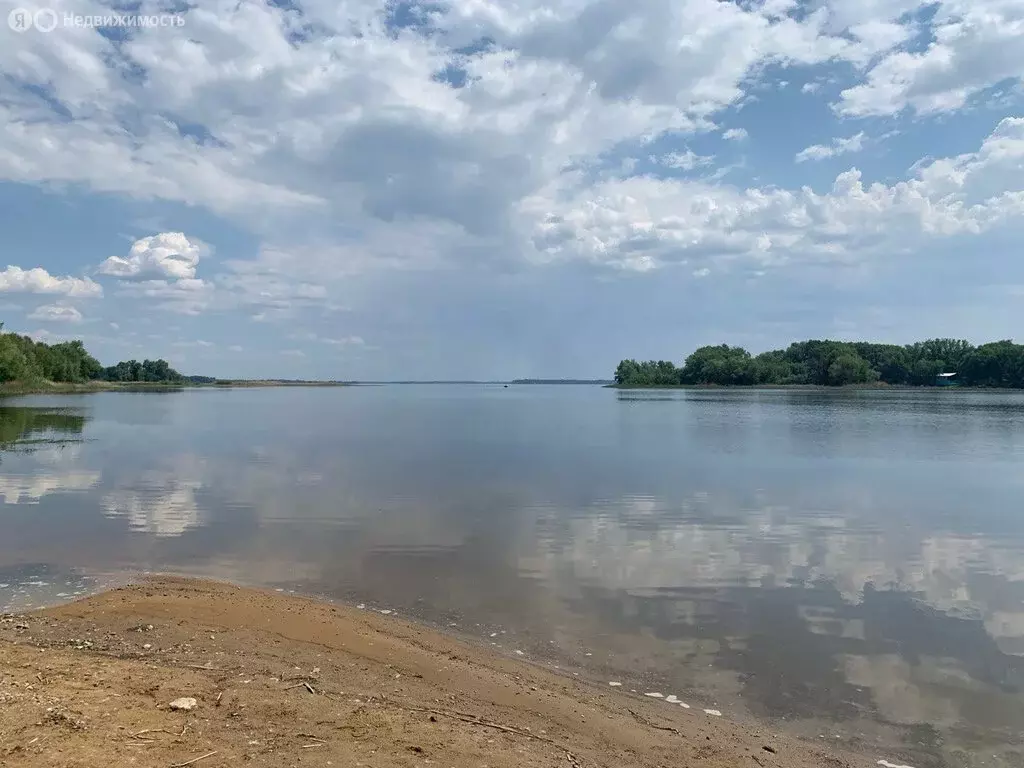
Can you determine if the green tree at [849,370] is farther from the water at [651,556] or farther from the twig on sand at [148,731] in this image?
the twig on sand at [148,731]

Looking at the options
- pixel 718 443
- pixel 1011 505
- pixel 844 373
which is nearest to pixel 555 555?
pixel 1011 505

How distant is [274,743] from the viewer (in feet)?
15.9

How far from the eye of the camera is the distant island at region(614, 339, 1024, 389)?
13800 centimetres

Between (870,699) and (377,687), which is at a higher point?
(377,687)

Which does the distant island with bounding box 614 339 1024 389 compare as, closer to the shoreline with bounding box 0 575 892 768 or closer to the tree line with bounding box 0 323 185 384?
the tree line with bounding box 0 323 185 384

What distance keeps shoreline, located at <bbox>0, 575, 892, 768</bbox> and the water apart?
86 centimetres

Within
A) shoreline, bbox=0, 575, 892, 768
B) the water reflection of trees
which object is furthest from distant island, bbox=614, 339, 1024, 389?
shoreline, bbox=0, 575, 892, 768

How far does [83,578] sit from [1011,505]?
2150 cm

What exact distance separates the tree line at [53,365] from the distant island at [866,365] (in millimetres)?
144547

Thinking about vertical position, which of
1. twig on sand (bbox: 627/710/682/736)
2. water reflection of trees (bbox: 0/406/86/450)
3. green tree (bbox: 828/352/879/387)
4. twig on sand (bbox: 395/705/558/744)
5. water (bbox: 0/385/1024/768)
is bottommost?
water (bbox: 0/385/1024/768)

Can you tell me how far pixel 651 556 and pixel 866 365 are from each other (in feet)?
509

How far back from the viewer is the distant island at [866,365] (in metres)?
138

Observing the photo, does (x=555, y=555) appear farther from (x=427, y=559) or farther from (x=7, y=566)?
(x=7, y=566)

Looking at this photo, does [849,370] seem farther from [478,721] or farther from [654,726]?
[478,721]
